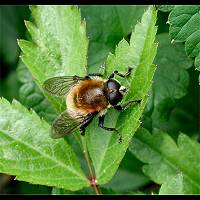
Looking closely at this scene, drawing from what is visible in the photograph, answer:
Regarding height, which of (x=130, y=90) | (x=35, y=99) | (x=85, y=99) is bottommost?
(x=35, y=99)

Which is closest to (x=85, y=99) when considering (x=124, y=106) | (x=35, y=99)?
(x=124, y=106)

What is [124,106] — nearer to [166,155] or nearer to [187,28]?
[166,155]

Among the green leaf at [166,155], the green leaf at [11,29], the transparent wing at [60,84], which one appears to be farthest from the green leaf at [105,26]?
the green leaf at [11,29]

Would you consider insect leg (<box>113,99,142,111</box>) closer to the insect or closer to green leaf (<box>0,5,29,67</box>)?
the insect

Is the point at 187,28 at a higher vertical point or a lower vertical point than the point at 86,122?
higher

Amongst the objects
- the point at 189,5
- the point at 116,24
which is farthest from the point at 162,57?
the point at 189,5

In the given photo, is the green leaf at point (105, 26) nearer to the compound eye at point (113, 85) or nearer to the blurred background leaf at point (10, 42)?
the compound eye at point (113, 85)
